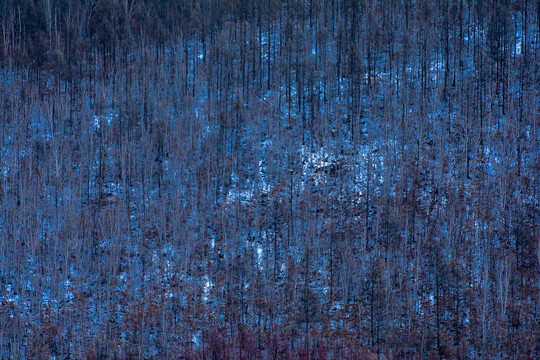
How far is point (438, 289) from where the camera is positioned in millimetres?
32531

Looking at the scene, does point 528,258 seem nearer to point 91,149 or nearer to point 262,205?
point 262,205

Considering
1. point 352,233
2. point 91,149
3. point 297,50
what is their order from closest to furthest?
point 352,233 → point 91,149 → point 297,50

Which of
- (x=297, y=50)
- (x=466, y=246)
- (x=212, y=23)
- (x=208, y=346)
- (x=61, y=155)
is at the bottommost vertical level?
(x=208, y=346)

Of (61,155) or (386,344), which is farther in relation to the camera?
(61,155)

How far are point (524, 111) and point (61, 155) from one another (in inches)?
1280

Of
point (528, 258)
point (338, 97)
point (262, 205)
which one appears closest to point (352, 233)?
point (262, 205)

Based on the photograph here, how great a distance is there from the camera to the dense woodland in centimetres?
3219

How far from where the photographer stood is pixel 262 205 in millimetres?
38656

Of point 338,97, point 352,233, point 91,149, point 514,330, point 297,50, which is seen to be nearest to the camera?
point 514,330

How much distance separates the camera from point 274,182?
131ft

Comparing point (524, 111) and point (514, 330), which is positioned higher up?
point (524, 111)

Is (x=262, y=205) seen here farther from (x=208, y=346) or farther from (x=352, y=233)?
(x=208, y=346)

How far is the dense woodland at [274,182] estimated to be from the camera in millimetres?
32188

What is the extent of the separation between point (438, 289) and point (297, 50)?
26.2 m
